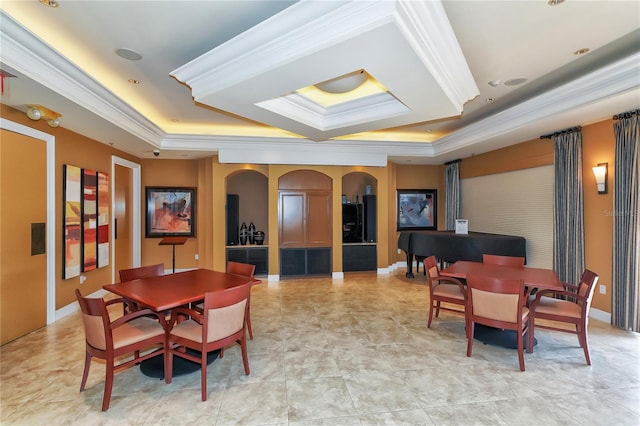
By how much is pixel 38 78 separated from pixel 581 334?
571cm

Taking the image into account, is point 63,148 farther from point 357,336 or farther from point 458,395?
point 458,395

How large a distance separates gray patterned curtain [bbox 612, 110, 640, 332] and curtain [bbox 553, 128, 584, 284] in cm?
46

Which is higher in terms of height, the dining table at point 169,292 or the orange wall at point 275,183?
the orange wall at point 275,183

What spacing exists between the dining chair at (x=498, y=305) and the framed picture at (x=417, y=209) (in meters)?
4.98

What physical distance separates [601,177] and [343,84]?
12.1 feet

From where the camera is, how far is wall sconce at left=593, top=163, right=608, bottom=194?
13.5 feet

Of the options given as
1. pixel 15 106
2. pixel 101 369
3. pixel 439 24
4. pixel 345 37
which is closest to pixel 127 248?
pixel 15 106

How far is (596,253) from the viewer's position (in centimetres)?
430

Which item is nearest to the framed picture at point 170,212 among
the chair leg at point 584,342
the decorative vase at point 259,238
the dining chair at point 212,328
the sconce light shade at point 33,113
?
the decorative vase at point 259,238

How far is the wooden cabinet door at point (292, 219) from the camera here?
6.80 metres

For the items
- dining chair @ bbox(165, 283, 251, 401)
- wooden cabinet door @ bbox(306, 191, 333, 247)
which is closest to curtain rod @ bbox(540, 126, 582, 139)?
wooden cabinet door @ bbox(306, 191, 333, 247)

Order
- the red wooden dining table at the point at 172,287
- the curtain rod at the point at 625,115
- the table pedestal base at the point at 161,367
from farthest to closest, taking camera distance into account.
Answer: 1. the curtain rod at the point at 625,115
2. the table pedestal base at the point at 161,367
3. the red wooden dining table at the point at 172,287

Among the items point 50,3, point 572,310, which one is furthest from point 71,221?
point 572,310

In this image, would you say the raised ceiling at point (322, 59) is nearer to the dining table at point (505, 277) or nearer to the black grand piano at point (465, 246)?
the black grand piano at point (465, 246)
